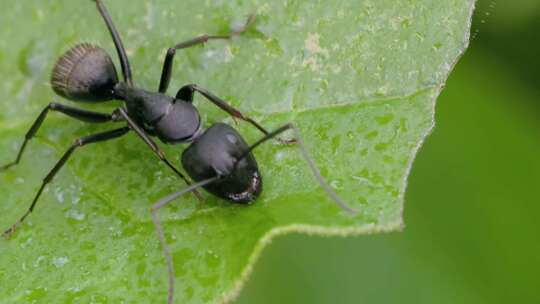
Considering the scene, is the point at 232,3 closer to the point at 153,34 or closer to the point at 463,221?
the point at 153,34

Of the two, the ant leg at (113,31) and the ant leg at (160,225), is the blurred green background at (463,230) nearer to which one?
the ant leg at (160,225)

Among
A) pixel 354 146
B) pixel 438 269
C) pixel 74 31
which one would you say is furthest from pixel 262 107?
pixel 438 269

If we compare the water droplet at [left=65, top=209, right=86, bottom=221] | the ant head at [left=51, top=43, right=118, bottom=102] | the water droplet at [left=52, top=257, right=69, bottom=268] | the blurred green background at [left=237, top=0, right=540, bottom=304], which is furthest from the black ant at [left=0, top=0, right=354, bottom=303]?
the blurred green background at [left=237, top=0, right=540, bottom=304]

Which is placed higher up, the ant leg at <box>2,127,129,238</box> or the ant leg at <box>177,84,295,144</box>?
the ant leg at <box>177,84,295,144</box>

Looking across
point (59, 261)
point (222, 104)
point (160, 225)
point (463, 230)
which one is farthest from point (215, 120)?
point (463, 230)

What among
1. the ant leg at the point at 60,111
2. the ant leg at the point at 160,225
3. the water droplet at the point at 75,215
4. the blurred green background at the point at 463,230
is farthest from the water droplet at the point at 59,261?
the blurred green background at the point at 463,230

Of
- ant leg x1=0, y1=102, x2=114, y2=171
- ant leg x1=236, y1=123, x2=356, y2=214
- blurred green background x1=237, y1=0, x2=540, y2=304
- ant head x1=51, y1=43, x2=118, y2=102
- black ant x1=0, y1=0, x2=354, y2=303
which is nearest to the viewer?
ant leg x1=236, y1=123, x2=356, y2=214

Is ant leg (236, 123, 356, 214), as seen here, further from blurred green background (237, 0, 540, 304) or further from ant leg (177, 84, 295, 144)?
blurred green background (237, 0, 540, 304)

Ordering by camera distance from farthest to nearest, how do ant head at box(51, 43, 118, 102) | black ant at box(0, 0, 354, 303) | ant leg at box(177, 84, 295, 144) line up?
ant head at box(51, 43, 118, 102) < ant leg at box(177, 84, 295, 144) < black ant at box(0, 0, 354, 303)
